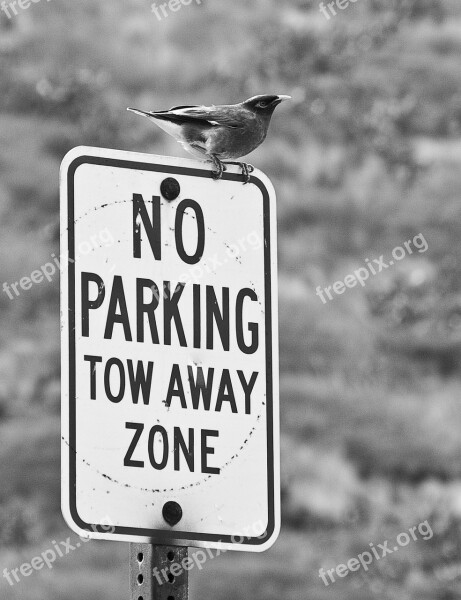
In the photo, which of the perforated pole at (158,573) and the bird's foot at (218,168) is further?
the bird's foot at (218,168)

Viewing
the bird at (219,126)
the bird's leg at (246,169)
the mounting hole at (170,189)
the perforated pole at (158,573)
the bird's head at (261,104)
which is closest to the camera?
the perforated pole at (158,573)

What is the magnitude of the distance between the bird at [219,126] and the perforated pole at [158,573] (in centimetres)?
86

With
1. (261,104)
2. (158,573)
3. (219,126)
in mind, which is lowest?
(158,573)

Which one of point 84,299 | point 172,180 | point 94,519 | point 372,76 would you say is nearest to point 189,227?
point 172,180

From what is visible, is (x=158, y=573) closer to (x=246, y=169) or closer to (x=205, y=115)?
(x=246, y=169)

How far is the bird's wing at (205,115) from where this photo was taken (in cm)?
331

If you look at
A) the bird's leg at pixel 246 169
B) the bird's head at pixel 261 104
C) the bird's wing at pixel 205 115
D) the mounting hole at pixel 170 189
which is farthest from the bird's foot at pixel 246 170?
the bird's head at pixel 261 104

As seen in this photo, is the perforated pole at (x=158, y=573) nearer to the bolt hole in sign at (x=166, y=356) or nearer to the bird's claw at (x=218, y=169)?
the bolt hole in sign at (x=166, y=356)

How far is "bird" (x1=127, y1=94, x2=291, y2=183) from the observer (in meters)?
3.12

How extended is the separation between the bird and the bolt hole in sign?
0.19m

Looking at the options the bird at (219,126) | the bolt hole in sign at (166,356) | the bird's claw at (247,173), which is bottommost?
the bolt hole in sign at (166,356)

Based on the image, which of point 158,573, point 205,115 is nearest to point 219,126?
point 205,115

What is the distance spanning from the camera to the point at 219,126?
129 inches

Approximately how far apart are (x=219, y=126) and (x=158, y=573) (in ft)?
3.64
